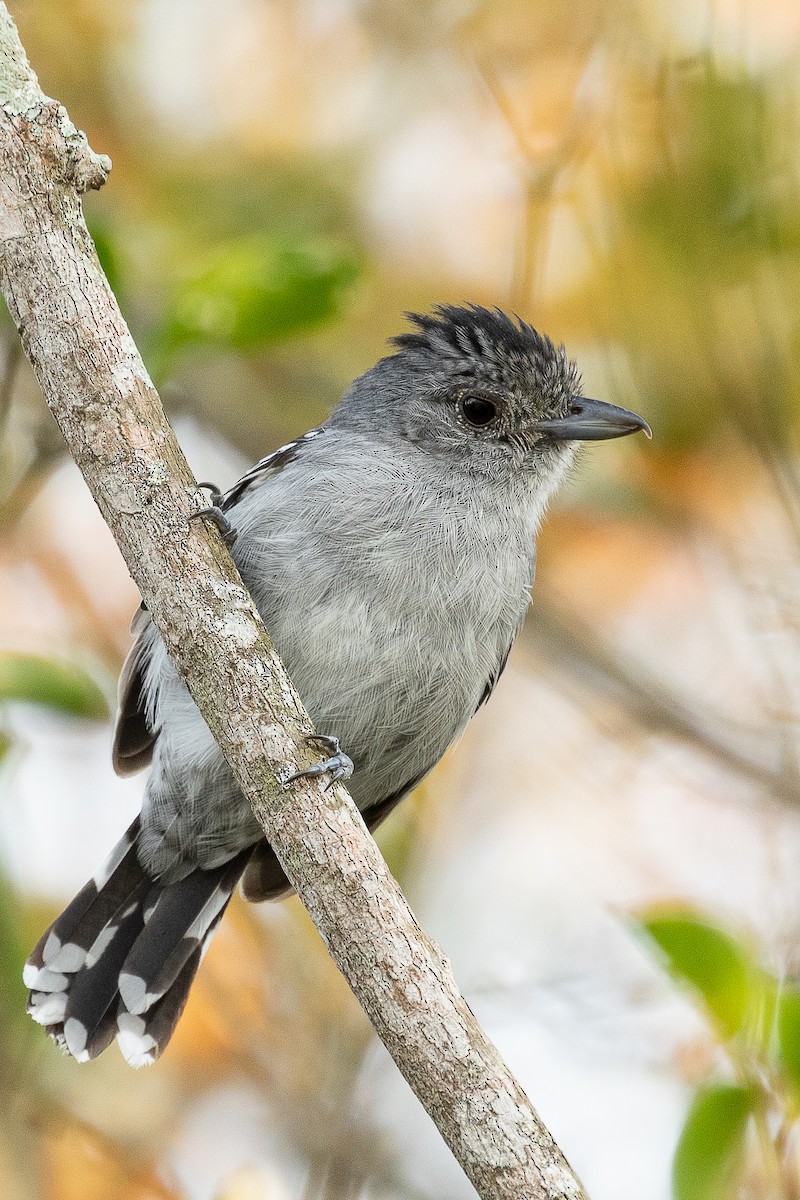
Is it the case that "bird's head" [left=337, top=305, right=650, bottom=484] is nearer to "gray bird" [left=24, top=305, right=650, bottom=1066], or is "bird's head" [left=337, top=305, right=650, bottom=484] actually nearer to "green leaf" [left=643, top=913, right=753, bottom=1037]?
"gray bird" [left=24, top=305, right=650, bottom=1066]

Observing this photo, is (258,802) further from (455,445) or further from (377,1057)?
(377,1057)

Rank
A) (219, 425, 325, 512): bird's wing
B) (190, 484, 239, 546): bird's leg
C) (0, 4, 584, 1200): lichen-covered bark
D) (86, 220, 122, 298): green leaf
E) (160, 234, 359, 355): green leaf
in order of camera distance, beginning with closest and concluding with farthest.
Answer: (0, 4, 584, 1200): lichen-covered bark → (190, 484, 239, 546): bird's leg → (86, 220, 122, 298): green leaf → (160, 234, 359, 355): green leaf → (219, 425, 325, 512): bird's wing

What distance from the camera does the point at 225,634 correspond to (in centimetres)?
275

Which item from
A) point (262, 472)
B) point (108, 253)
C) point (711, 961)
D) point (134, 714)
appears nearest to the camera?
point (711, 961)

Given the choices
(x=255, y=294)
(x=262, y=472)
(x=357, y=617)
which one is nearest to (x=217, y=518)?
(x=357, y=617)

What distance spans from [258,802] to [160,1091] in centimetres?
311

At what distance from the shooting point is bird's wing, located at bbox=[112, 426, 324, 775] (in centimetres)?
396

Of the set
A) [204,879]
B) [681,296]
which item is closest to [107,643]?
[204,879]

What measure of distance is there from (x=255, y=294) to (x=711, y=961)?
217 cm

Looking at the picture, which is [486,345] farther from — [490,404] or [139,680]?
[139,680]

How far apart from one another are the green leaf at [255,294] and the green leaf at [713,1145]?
234cm

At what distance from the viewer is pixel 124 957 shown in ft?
13.6

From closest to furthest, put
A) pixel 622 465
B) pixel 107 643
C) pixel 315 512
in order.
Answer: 1. pixel 315 512
2. pixel 107 643
3. pixel 622 465

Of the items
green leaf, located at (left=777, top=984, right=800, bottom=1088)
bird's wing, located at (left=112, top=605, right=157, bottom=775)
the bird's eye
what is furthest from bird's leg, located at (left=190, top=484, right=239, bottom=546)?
green leaf, located at (left=777, top=984, right=800, bottom=1088)
